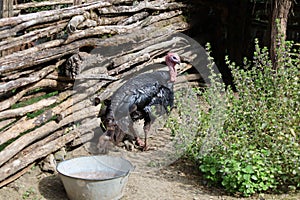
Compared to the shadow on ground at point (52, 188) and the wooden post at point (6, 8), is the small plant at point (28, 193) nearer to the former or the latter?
the shadow on ground at point (52, 188)

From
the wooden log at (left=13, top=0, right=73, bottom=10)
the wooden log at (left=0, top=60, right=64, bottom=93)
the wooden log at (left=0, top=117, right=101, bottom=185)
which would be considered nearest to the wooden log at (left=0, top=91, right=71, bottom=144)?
the wooden log at (left=0, top=117, right=101, bottom=185)

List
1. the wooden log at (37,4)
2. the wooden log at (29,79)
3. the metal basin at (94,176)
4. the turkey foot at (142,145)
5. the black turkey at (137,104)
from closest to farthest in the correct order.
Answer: the metal basin at (94,176), the wooden log at (29,79), the black turkey at (137,104), the turkey foot at (142,145), the wooden log at (37,4)

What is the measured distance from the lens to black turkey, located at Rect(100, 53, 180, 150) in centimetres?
509

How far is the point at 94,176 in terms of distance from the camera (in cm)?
437

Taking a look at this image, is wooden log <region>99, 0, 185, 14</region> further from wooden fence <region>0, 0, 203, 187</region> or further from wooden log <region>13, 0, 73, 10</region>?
wooden log <region>13, 0, 73, 10</region>

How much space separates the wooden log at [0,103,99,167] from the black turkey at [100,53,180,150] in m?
0.25

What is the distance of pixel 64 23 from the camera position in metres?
4.76

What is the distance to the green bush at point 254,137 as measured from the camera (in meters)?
4.30

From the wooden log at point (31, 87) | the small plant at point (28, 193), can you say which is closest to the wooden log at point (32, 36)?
the wooden log at point (31, 87)

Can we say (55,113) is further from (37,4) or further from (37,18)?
(37,4)

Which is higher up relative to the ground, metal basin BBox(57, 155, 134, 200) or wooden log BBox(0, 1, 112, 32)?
wooden log BBox(0, 1, 112, 32)

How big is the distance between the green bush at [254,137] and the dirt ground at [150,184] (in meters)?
0.14

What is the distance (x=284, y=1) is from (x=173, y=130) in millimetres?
2311

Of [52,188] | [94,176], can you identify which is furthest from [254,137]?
[52,188]
